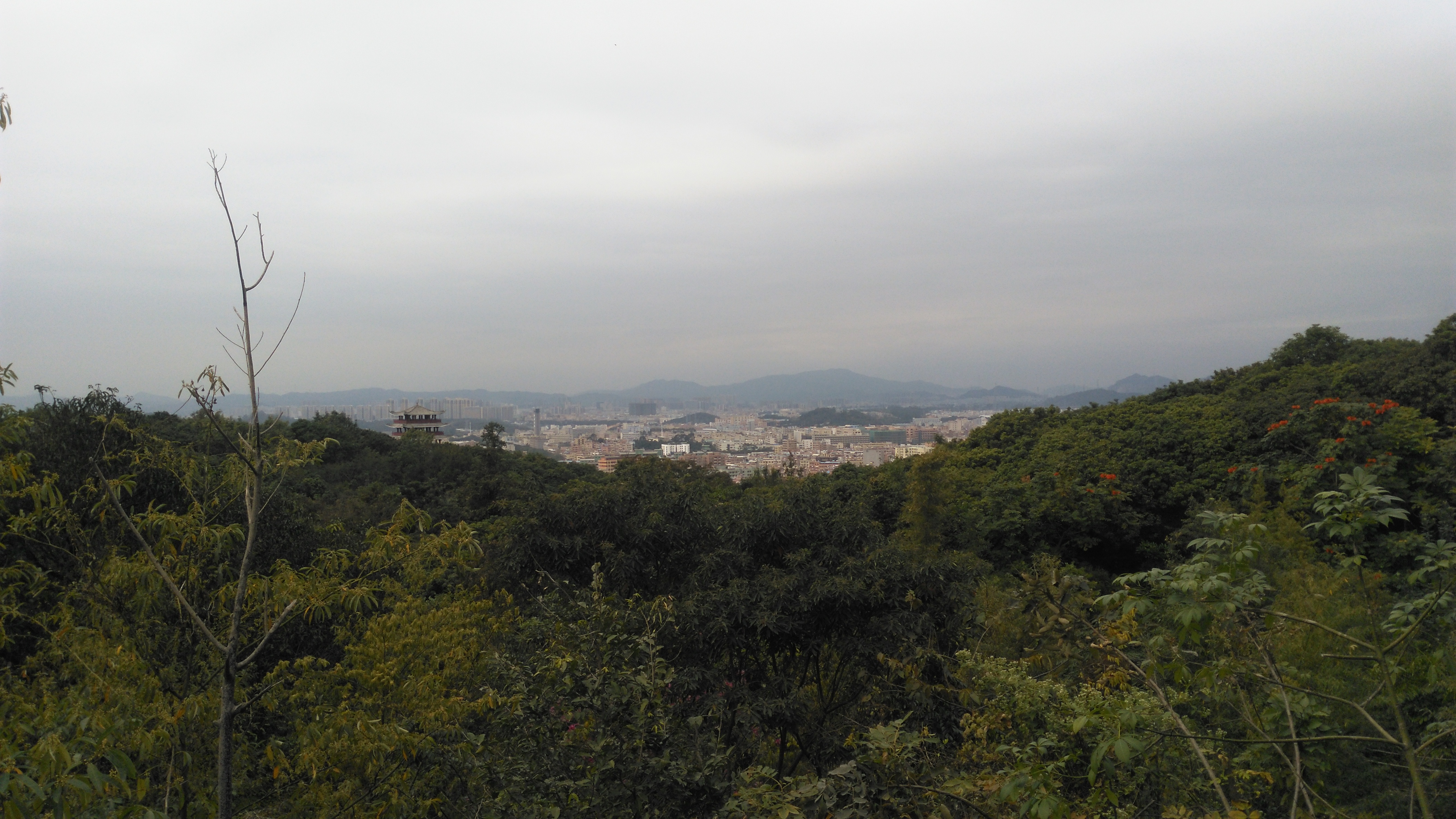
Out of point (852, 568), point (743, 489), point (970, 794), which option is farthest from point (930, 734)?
point (743, 489)

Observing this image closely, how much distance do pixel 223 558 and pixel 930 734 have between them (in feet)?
17.6

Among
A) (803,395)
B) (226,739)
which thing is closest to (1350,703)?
(226,739)

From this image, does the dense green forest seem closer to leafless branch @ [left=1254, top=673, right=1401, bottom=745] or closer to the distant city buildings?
leafless branch @ [left=1254, top=673, right=1401, bottom=745]

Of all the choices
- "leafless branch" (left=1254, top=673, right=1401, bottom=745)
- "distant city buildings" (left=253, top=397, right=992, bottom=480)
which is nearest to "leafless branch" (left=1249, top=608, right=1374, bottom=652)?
"leafless branch" (left=1254, top=673, right=1401, bottom=745)

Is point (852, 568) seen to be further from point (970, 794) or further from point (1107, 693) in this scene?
point (970, 794)

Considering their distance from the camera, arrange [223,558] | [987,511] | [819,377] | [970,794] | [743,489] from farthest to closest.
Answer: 1. [819,377]
2. [743,489]
3. [987,511]
4. [223,558]
5. [970,794]

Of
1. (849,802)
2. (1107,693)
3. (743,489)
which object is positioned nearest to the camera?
(849,802)

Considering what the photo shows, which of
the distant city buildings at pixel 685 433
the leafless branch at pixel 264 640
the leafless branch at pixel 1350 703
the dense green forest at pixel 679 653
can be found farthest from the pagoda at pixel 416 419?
the leafless branch at pixel 1350 703

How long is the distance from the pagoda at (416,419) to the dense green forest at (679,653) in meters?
38.7

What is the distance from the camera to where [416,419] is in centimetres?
4744

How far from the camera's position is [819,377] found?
437 feet

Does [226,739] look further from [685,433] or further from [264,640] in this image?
[685,433]

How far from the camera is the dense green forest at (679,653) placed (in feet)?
8.09

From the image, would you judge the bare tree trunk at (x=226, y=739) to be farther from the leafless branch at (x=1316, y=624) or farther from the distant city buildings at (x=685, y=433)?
the distant city buildings at (x=685, y=433)
